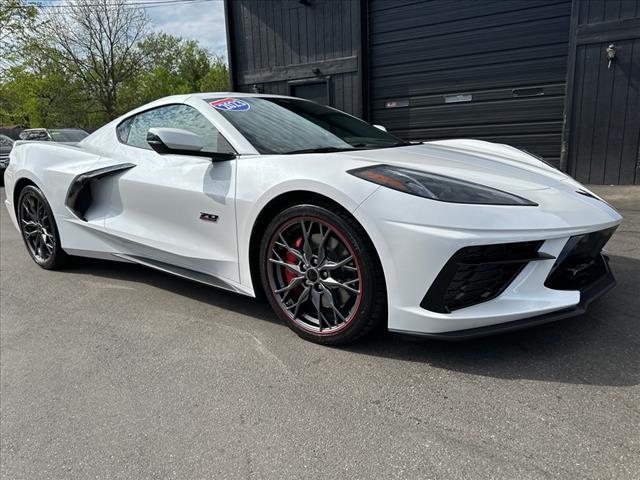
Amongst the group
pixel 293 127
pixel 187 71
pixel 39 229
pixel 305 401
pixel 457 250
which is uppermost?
pixel 187 71

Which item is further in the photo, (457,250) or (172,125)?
(172,125)

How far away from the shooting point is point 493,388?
1.88 metres

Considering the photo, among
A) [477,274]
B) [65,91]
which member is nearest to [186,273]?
[477,274]

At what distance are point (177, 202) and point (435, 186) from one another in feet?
4.93

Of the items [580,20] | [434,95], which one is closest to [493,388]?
[580,20]

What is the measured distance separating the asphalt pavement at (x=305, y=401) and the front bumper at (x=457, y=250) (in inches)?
8.8

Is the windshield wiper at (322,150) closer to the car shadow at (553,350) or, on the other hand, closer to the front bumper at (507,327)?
the car shadow at (553,350)

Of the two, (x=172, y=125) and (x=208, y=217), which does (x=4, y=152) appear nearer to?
(x=172, y=125)

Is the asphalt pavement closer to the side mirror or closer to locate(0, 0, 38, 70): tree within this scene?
the side mirror

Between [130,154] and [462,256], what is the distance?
7.64 ft

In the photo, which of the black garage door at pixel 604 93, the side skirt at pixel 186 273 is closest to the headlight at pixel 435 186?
the side skirt at pixel 186 273

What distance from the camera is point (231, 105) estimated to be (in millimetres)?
2871

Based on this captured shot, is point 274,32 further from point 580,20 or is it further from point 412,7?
point 580,20

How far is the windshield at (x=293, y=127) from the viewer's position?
8.48 ft
